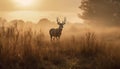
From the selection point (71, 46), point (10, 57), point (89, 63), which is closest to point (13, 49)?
point (10, 57)

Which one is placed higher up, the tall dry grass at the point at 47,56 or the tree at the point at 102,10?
the tree at the point at 102,10

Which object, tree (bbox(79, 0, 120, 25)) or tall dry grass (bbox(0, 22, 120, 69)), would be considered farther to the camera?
tree (bbox(79, 0, 120, 25))

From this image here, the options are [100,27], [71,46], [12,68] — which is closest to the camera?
[12,68]

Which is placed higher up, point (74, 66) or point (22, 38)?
point (22, 38)

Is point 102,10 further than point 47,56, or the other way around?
point 102,10

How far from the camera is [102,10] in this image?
39812mm

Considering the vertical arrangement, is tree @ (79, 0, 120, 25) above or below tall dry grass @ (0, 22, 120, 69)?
above

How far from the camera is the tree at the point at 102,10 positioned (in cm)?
3825

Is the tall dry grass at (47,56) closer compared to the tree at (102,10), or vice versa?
the tall dry grass at (47,56)

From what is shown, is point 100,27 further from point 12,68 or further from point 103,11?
point 12,68

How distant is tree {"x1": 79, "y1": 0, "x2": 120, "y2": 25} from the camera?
38250 millimetres

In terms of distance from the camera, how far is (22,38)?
10969 millimetres

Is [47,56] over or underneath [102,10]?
underneath

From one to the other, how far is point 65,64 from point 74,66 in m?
0.33
